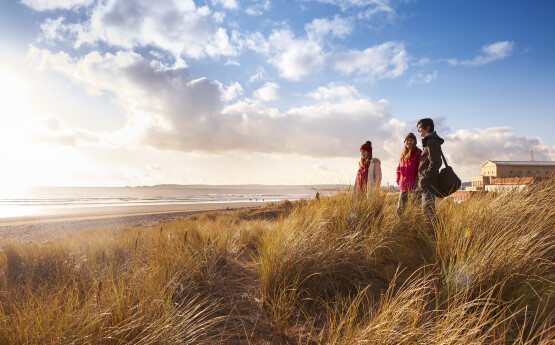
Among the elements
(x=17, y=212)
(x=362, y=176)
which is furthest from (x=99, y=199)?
(x=362, y=176)

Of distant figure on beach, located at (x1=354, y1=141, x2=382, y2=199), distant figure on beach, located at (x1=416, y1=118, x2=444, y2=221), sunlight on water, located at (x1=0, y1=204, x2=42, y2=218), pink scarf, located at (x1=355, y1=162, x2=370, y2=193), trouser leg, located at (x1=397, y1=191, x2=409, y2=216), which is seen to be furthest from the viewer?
sunlight on water, located at (x1=0, y1=204, x2=42, y2=218)

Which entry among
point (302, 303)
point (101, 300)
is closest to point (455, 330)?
point (302, 303)

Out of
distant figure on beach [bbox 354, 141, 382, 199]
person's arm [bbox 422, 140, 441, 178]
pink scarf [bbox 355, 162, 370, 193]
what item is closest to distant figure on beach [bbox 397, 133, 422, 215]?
distant figure on beach [bbox 354, 141, 382, 199]

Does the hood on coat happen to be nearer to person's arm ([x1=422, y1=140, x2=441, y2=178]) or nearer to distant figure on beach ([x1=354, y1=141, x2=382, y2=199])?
person's arm ([x1=422, y1=140, x2=441, y2=178])

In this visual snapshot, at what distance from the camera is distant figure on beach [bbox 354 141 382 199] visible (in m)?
5.65

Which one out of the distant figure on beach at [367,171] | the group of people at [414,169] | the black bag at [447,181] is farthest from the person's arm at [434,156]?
the distant figure on beach at [367,171]

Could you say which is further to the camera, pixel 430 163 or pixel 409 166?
pixel 409 166

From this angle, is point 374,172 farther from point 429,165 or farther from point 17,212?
point 17,212

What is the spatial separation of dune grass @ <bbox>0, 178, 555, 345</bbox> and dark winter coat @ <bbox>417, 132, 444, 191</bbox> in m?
0.48

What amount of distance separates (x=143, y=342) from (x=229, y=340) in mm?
763

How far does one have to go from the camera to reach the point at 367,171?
6.13 meters

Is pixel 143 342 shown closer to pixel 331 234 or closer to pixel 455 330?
pixel 455 330

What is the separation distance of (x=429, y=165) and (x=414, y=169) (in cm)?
67

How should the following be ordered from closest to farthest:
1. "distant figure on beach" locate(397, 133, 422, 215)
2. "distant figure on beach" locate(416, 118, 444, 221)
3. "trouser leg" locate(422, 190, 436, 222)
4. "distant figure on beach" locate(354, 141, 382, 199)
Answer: "trouser leg" locate(422, 190, 436, 222) < "distant figure on beach" locate(416, 118, 444, 221) < "distant figure on beach" locate(397, 133, 422, 215) < "distant figure on beach" locate(354, 141, 382, 199)
